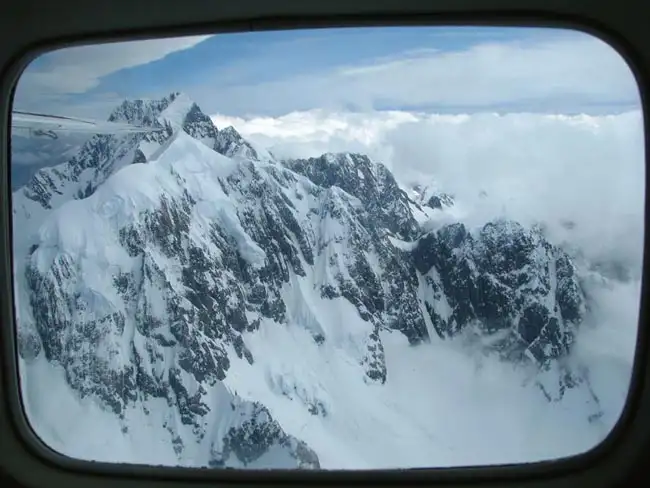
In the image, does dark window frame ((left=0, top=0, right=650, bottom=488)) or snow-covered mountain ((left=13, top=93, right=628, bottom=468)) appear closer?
dark window frame ((left=0, top=0, right=650, bottom=488))

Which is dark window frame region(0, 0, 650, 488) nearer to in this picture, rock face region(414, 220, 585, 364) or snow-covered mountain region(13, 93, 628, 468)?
snow-covered mountain region(13, 93, 628, 468)

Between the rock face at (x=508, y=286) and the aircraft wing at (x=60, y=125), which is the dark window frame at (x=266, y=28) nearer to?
the aircraft wing at (x=60, y=125)

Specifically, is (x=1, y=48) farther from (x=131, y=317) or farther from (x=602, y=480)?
(x=602, y=480)

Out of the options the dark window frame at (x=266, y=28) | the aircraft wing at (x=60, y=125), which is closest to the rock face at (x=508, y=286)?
the dark window frame at (x=266, y=28)

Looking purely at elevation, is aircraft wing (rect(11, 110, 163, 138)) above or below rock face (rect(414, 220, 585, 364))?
above

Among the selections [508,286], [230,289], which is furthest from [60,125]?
[508,286]

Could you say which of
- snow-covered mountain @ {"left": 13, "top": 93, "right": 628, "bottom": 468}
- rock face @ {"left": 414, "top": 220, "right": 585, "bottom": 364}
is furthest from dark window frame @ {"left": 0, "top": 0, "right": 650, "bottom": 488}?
rock face @ {"left": 414, "top": 220, "right": 585, "bottom": 364}

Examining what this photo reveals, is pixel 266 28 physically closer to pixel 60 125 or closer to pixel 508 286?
pixel 60 125
